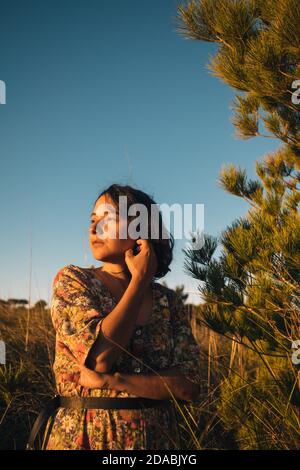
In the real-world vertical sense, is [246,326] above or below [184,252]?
below

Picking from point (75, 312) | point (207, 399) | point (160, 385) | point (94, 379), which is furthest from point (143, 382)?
point (207, 399)

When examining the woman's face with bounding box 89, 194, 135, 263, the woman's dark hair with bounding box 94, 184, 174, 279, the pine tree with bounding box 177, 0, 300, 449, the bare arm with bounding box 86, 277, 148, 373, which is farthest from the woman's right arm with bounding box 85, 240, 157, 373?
the pine tree with bounding box 177, 0, 300, 449

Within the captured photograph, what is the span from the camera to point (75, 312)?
1.78 m

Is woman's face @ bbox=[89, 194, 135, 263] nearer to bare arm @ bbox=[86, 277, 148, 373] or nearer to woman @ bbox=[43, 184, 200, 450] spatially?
woman @ bbox=[43, 184, 200, 450]

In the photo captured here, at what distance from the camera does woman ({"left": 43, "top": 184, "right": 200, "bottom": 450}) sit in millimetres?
1706

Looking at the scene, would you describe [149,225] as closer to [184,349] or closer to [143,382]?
[184,349]

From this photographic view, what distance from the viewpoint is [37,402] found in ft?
12.7

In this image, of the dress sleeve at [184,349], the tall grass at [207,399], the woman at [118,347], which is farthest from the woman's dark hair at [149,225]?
the tall grass at [207,399]

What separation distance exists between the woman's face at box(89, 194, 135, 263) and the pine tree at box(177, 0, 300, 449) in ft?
3.16

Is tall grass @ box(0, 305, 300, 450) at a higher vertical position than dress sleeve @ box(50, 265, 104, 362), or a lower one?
lower
